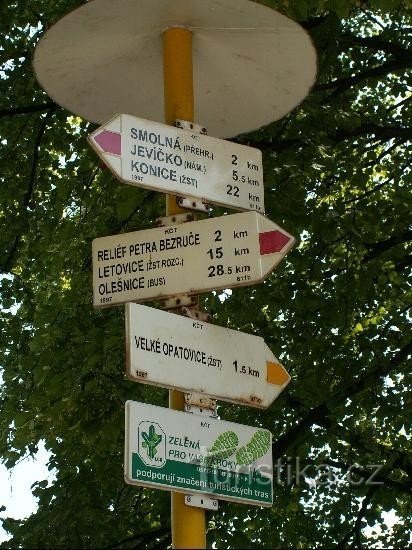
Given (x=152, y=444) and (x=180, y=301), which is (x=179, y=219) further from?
(x=152, y=444)

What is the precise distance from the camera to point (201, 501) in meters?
3.91

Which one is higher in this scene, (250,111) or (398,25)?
(398,25)

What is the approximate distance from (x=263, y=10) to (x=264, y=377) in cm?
162

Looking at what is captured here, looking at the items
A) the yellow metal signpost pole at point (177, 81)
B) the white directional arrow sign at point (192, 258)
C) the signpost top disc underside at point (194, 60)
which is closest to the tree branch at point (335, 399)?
the signpost top disc underside at point (194, 60)

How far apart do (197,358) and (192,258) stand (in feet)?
1.36

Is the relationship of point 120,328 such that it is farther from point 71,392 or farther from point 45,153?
point 45,153

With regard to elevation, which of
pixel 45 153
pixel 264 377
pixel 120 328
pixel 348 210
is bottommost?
pixel 264 377

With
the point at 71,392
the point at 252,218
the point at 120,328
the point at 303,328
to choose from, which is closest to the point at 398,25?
the point at 303,328

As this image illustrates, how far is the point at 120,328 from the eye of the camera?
24.1 ft

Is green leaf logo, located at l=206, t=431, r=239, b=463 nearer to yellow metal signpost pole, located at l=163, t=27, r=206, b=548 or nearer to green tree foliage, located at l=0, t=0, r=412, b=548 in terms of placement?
yellow metal signpost pole, located at l=163, t=27, r=206, b=548

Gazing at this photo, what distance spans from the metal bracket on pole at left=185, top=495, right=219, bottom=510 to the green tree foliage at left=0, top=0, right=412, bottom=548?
10.2 feet

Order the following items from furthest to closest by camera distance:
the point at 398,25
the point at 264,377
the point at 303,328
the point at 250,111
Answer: the point at 398,25 < the point at 303,328 < the point at 250,111 < the point at 264,377

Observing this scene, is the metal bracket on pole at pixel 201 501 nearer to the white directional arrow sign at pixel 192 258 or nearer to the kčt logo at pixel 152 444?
the kčt logo at pixel 152 444

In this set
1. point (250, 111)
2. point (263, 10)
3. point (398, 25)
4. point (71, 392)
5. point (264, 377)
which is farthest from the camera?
point (398, 25)
